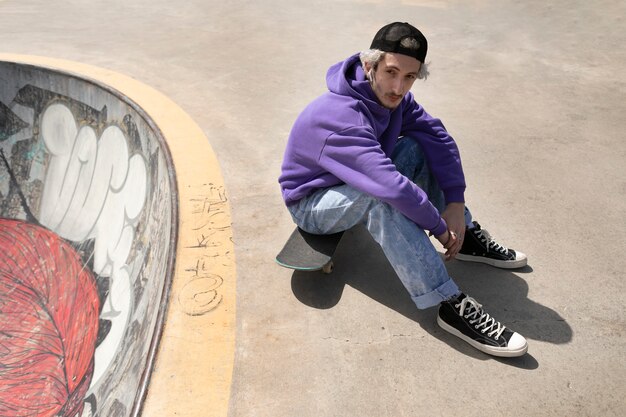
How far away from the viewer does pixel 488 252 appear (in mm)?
3109

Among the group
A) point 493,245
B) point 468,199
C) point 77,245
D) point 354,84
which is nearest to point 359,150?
point 354,84

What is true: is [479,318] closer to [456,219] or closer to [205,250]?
[456,219]

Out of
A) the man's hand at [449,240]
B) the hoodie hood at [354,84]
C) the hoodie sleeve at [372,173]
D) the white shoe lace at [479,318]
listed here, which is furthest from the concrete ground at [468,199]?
the hoodie hood at [354,84]

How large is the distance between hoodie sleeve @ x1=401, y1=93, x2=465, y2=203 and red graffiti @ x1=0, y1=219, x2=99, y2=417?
248 cm

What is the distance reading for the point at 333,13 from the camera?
9.12 metres

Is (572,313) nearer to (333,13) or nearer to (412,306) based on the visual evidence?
(412,306)

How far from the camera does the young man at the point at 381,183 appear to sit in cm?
248

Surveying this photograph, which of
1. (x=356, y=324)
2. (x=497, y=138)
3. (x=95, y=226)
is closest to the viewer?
(x=356, y=324)

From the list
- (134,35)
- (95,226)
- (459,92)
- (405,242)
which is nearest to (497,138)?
(459,92)

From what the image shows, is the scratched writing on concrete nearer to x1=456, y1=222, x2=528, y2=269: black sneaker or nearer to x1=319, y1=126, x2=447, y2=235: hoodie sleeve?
x1=319, y1=126, x2=447, y2=235: hoodie sleeve

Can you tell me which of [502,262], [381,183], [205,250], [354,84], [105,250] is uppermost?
[354,84]

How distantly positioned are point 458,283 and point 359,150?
1060 mm

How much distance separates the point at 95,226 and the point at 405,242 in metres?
3.52

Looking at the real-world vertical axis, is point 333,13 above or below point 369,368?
above
